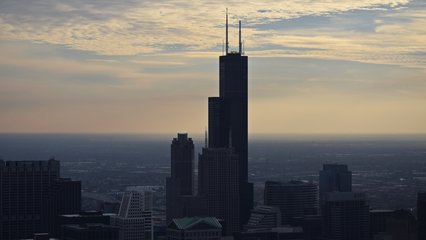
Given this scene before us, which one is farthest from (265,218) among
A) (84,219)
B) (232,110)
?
(84,219)

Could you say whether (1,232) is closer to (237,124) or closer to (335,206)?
(335,206)

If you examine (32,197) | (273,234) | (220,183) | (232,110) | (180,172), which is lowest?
(273,234)

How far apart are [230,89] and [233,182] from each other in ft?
59.1

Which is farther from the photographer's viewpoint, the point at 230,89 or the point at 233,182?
the point at 230,89

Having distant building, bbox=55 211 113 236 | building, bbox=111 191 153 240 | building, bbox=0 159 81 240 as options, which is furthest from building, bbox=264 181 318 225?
distant building, bbox=55 211 113 236

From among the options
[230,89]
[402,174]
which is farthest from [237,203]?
[402,174]

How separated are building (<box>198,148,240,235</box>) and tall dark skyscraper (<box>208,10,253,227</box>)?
6241 mm

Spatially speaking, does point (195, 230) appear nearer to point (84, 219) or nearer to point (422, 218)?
point (84, 219)

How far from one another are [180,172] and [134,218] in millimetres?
42913

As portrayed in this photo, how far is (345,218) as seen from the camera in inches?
4235

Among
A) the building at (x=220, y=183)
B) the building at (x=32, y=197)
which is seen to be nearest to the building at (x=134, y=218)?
the building at (x=32, y=197)

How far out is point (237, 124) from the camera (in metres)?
130

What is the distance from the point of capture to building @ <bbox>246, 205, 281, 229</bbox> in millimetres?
107844

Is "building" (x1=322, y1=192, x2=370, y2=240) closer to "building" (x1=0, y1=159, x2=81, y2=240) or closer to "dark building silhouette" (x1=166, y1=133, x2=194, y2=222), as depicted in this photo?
"dark building silhouette" (x1=166, y1=133, x2=194, y2=222)
